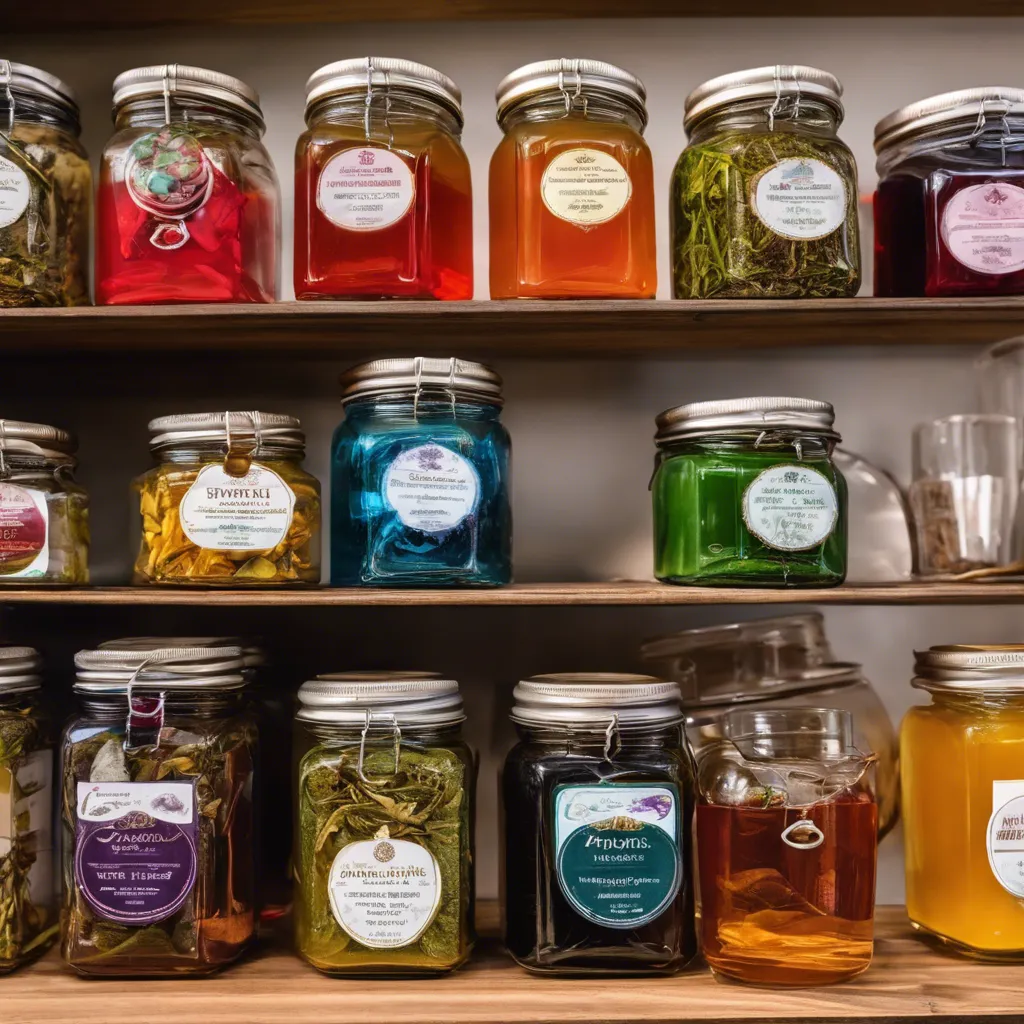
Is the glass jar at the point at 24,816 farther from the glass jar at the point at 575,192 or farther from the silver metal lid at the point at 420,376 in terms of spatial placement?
the glass jar at the point at 575,192

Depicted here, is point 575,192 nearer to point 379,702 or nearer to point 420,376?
point 420,376

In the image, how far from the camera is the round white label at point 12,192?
1137mm

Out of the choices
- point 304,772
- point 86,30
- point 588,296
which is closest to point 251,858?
point 304,772

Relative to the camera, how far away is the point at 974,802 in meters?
1.13

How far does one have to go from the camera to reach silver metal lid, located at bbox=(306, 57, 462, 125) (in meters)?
1.16

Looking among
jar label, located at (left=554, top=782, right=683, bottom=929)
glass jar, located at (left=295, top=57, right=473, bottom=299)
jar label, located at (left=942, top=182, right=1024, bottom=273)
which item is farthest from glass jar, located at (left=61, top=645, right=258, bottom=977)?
jar label, located at (left=942, top=182, right=1024, bottom=273)

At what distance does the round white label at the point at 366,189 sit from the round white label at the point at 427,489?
0.26 meters

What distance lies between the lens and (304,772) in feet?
3.62

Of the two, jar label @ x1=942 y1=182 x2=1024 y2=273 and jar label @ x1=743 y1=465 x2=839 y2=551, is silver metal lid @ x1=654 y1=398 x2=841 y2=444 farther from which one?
jar label @ x1=942 y1=182 x2=1024 y2=273

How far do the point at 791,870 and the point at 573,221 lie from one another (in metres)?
0.74

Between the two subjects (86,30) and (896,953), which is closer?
(896,953)

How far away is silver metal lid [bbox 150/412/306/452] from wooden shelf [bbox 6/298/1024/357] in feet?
0.36

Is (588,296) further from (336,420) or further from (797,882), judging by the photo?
(797,882)

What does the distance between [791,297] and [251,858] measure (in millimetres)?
872
